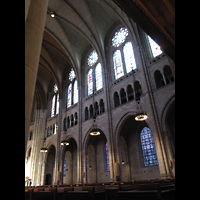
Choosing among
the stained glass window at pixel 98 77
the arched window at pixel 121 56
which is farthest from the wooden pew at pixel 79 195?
the stained glass window at pixel 98 77

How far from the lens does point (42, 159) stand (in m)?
24.8

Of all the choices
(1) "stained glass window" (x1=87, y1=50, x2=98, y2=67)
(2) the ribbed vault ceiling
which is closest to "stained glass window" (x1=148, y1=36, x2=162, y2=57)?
(2) the ribbed vault ceiling

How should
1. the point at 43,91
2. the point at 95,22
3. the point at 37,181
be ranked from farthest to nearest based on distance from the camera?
1. the point at 43,91
2. the point at 37,181
3. the point at 95,22

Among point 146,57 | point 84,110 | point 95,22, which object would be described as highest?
point 95,22

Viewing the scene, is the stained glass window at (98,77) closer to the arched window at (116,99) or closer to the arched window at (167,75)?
the arched window at (116,99)


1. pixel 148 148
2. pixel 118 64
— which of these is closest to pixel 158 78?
pixel 118 64

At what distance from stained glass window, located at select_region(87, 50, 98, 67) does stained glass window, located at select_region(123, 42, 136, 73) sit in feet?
16.3

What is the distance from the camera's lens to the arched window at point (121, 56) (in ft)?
54.6

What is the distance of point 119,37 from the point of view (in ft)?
61.6
